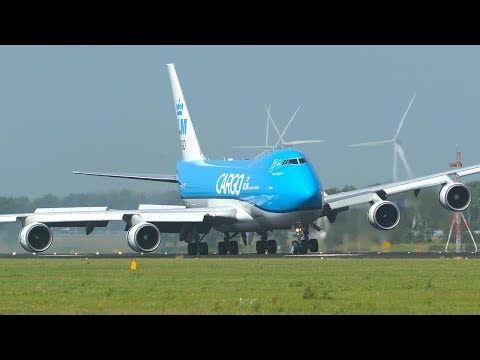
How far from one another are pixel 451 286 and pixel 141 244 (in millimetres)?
34862

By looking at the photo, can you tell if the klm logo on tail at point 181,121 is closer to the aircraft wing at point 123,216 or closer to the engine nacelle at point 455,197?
the aircraft wing at point 123,216

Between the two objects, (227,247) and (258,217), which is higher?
(258,217)

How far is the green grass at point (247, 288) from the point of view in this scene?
3366cm

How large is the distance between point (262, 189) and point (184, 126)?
20.3m

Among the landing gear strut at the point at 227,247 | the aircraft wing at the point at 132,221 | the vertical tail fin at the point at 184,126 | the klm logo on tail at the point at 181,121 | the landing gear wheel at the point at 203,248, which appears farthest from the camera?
the klm logo on tail at the point at 181,121

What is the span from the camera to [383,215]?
77562 mm

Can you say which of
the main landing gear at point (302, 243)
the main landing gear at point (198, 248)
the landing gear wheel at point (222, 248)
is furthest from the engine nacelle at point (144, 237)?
the main landing gear at point (302, 243)

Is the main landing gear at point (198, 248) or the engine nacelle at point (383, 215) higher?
the engine nacelle at point (383, 215)

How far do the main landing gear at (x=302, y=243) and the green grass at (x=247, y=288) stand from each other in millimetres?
12925

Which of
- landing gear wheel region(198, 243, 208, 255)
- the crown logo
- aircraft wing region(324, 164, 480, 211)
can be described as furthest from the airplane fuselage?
the crown logo

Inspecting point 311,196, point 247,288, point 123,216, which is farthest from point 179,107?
point 247,288

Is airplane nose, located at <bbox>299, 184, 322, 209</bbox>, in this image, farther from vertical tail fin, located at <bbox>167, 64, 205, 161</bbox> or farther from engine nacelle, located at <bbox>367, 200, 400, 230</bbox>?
vertical tail fin, located at <bbox>167, 64, 205, 161</bbox>

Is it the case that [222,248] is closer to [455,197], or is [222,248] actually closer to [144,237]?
[144,237]
